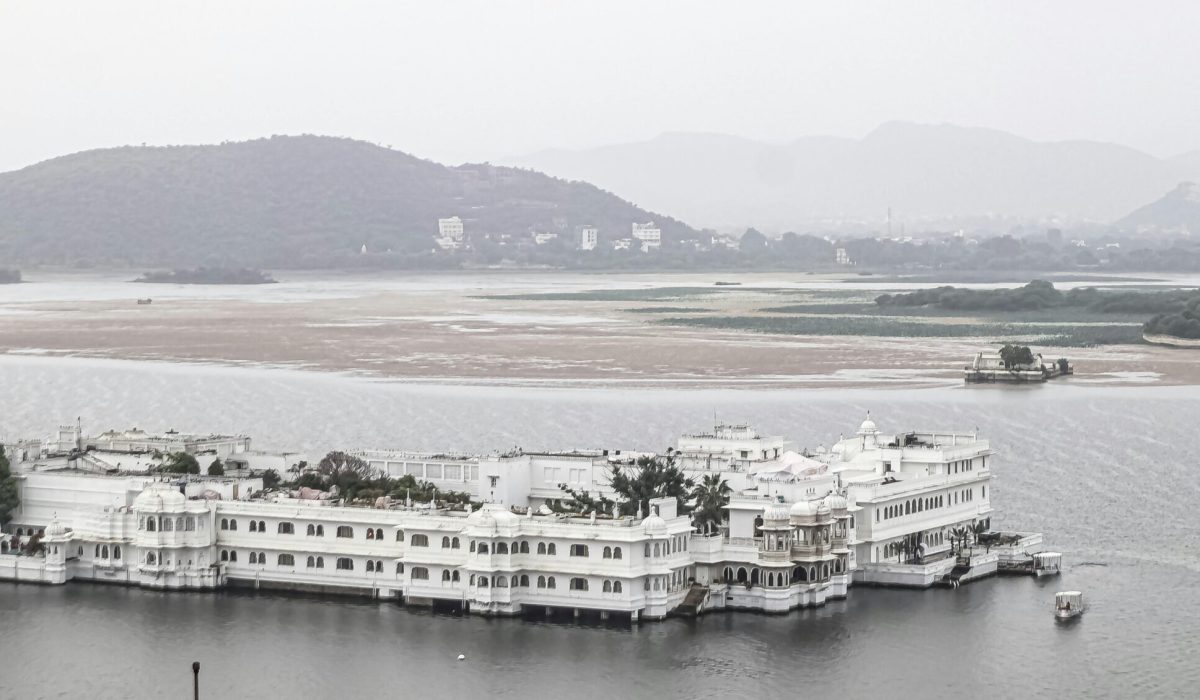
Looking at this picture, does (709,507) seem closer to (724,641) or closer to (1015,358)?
(724,641)

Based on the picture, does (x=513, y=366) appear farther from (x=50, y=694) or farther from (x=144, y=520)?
(x=50, y=694)

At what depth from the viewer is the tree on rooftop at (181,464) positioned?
50.0 m

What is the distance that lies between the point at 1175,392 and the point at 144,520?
180 feet

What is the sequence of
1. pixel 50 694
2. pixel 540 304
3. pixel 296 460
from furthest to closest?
pixel 540 304, pixel 296 460, pixel 50 694

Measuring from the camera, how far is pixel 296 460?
53.2m

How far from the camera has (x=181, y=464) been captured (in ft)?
165

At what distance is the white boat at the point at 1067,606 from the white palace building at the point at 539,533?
3.53m

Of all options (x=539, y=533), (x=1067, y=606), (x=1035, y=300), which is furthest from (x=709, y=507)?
(x=1035, y=300)

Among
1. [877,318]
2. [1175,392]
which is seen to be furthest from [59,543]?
[877,318]

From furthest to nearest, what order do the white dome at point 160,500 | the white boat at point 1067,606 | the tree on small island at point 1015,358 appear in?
the tree on small island at point 1015,358
the white dome at point 160,500
the white boat at point 1067,606

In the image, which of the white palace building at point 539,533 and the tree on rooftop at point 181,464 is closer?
the white palace building at point 539,533

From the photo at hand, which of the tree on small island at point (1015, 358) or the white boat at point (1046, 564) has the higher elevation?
the tree on small island at point (1015, 358)

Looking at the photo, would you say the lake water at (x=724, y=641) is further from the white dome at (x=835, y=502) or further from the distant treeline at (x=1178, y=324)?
the distant treeline at (x=1178, y=324)

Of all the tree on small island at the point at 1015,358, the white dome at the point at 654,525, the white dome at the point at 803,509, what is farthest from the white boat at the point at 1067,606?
the tree on small island at the point at 1015,358
